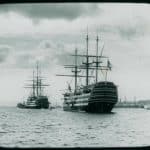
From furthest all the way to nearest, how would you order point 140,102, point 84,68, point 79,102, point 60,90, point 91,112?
point 140,102
point 60,90
point 84,68
point 79,102
point 91,112

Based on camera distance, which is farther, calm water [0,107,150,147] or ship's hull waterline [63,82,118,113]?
ship's hull waterline [63,82,118,113]

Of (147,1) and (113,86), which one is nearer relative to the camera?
(147,1)

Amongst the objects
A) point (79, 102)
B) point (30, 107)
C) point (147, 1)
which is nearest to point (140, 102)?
point (30, 107)

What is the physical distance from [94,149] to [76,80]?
120 feet

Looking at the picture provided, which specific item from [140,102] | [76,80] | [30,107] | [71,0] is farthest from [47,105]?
[140,102]

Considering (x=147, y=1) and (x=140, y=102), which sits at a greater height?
(x=147, y=1)

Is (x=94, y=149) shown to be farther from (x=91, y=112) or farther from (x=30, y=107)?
(x=30, y=107)

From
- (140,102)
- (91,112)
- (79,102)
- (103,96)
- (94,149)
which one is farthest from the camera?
(140,102)

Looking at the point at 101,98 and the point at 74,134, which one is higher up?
the point at 101,98

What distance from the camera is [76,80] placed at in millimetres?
38656

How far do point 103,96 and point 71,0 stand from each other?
2487 cm

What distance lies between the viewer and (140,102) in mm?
97062

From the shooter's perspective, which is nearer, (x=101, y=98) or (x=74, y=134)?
(x=74, y=134)

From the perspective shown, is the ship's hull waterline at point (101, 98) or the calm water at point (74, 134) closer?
the calm water at point (74, 134)
